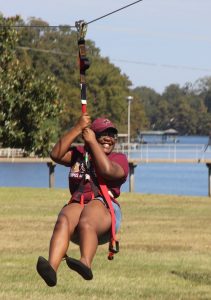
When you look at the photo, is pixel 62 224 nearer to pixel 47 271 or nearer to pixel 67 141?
pixel 47 271

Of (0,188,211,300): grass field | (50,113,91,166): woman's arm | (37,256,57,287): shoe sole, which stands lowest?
(0,188,211,300): grass field

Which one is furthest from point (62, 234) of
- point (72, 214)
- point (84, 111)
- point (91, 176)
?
point (84, 111)

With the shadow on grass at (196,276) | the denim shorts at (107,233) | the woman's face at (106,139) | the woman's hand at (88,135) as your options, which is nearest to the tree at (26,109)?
the shadow on grass at (196,276)

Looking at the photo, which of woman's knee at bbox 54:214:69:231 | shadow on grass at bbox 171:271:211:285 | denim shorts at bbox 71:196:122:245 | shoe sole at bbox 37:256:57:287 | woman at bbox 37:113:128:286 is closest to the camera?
shoe sole at bbox 37:256:57:287

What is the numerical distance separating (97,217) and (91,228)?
0.11m

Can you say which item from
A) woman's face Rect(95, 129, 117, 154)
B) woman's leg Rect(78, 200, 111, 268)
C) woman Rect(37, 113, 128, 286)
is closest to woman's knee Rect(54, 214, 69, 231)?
woman Rect(37, 113, 128, 286)

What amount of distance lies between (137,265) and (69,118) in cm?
9717

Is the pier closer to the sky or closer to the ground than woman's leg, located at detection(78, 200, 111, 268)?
closer to the ground

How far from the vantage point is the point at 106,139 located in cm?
848

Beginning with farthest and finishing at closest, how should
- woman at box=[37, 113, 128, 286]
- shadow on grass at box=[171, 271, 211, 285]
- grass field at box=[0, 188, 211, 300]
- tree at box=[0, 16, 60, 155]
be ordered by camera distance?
tree at box=[0, 16, 60, 155] → shadow on grass at box=[171, 271, 211, 285] → grass field at box=[0, 188, 211, 300] → woman at box=[37, 113, 128, 286]

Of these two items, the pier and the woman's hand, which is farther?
the pier

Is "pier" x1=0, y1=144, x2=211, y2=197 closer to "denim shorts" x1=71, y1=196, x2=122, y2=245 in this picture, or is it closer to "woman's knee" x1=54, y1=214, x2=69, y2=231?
"denim shorts" x1=71, y1=196, x2=122, y2=245

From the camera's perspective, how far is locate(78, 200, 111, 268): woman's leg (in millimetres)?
8094

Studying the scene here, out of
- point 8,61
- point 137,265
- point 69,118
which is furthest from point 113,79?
point 137,265
